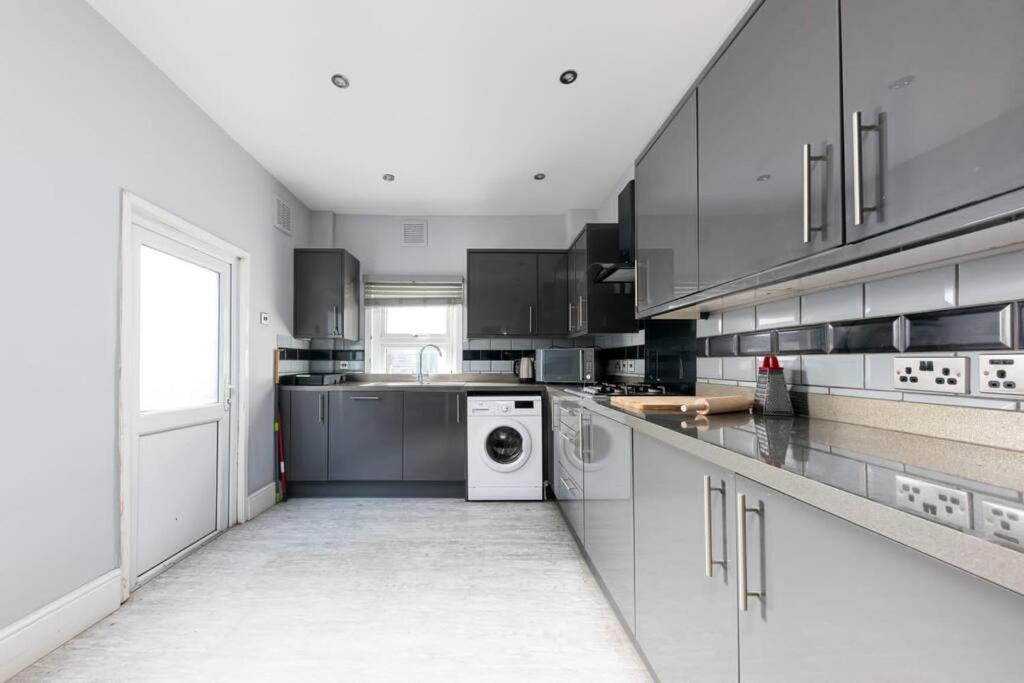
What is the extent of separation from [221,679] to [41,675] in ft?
2.16

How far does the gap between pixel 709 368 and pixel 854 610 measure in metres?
1.59

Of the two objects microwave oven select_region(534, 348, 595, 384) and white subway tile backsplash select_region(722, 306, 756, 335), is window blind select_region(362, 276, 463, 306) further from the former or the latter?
white subway tile backsplash select_region(722, 306, 756, 335)

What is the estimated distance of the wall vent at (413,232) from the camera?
4.46 metres

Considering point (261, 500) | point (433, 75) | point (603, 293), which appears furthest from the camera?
point (261, 500)

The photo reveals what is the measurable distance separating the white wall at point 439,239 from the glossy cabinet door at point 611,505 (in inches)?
106

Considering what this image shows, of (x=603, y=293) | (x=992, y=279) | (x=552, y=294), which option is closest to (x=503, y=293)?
(x=552, y=294)

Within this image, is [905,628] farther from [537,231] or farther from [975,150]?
[537,231]

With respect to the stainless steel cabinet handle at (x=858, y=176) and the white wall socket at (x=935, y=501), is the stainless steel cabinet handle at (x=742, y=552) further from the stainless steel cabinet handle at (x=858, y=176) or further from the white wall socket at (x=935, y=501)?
the stainless steel cabinet handle at (x=858, y=176)

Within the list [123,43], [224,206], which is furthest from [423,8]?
[224,206]

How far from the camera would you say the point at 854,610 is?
670mm

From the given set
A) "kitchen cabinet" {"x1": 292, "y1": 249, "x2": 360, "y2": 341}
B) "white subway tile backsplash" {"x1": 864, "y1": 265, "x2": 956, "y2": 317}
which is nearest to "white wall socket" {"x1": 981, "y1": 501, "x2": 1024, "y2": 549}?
"white subway tile backsplash" {"x1": 864, "y1": 265, "x2": 956, "y2": 317}

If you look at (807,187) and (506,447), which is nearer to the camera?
(807,187)

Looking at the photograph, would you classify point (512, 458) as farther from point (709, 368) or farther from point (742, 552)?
point (742, 552)

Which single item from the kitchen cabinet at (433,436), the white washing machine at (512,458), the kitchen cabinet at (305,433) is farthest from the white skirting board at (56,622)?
the white washing machine at (512,458)
